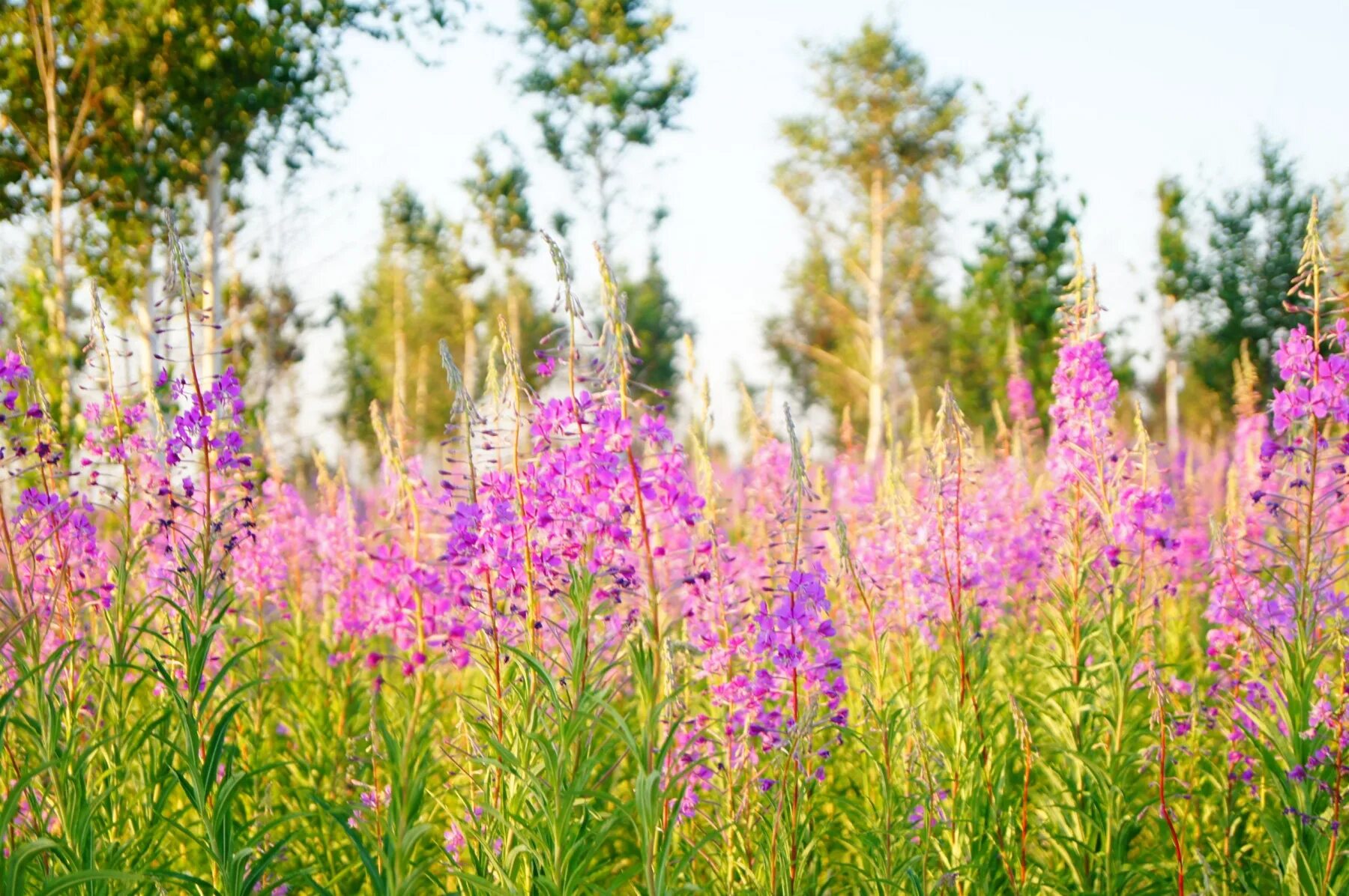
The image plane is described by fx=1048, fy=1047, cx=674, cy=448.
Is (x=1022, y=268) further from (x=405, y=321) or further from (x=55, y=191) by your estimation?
(x=405, y=321)

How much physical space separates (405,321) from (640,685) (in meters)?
39.6

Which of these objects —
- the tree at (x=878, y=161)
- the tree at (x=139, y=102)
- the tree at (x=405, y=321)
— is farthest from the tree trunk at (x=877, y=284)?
the tree at (x=139, y=102)

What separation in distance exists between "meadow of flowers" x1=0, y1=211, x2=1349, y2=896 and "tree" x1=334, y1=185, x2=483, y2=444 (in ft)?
84.3

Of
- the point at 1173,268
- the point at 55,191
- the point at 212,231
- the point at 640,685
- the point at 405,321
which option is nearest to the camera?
the point at 640,685

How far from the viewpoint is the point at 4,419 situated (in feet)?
12.5

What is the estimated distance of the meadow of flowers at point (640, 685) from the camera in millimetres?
3186

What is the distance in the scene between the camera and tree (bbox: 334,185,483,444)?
3191 cm

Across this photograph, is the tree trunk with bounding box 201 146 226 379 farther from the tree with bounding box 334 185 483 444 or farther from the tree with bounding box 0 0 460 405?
the tree with bounding box 334 185 483 444

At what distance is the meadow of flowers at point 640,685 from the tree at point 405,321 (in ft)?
84.3

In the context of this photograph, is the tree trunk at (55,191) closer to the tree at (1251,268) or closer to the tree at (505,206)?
the tree at (505,206)

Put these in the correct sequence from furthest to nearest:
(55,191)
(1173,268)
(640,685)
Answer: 1. (1173,268)
2. (55,191)
3. (640,685)

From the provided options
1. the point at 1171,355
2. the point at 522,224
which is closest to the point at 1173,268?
the point at 1171,355

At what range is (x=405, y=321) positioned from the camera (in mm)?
40938

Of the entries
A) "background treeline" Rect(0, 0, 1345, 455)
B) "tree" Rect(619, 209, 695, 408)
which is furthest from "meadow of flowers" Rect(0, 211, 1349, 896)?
"tree" Rect(619, 209, 695, 408)
